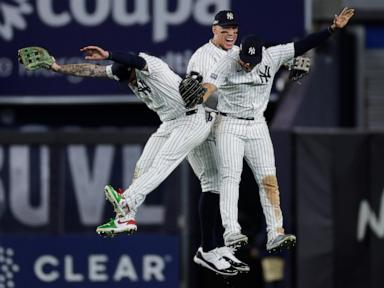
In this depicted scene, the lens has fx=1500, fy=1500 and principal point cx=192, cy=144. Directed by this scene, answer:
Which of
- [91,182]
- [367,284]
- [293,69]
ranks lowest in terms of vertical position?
[367,284]

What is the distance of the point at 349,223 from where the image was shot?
21.2 m

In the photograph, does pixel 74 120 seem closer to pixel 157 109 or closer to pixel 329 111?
pixel 329 111

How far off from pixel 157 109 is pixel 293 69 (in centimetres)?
129

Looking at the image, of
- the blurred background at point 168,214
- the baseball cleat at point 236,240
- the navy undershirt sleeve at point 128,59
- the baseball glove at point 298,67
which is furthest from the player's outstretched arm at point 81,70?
the blurred background at point 168,214

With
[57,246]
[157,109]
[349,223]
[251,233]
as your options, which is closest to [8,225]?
[57,246]

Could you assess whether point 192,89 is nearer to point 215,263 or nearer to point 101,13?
point 215,263

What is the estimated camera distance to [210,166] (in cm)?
1420

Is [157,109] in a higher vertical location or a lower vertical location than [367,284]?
higher

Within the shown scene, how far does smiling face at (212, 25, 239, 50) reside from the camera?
43.0 ft

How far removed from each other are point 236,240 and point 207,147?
40.5 inches

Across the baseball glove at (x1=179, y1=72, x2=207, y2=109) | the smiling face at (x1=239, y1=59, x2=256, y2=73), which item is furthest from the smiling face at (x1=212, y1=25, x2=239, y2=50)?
the baseball glove at (x1=179, y1=72, x2=207, y2=109)

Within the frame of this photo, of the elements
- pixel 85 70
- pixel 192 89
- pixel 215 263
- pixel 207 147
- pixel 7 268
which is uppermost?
pixel 85 70

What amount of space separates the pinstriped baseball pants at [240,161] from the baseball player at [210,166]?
22 centimetres

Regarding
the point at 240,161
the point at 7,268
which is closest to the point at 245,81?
the point at 240,161
